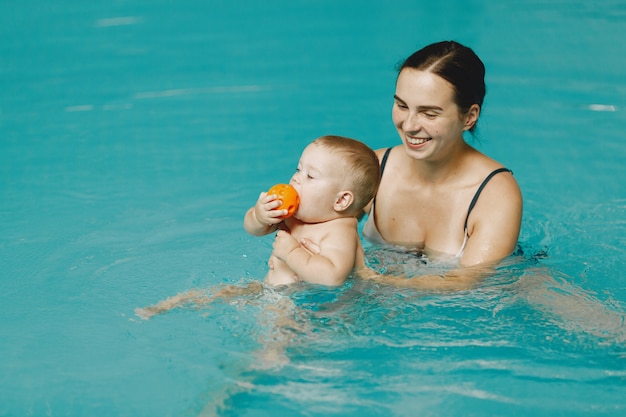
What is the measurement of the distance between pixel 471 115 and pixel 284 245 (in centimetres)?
101

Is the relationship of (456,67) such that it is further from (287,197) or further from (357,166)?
(287,197)

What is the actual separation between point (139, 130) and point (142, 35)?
8.42ft

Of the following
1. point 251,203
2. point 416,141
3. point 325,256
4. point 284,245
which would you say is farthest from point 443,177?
point 251,203

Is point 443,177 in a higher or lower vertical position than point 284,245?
higher

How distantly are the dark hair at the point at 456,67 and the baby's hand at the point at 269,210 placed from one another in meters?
0.82

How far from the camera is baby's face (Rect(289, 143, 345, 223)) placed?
11.8 feet

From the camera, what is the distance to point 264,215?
3.61 metres

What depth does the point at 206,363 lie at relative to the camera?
142 inches

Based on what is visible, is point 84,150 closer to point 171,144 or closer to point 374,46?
point 171,144

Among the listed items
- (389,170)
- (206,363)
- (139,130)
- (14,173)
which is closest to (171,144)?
(139,130)

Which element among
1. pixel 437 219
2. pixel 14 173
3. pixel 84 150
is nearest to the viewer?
pixel 437 219

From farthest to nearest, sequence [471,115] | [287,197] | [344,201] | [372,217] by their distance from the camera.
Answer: [372,217]
[471,115]
[344,201]
[287,197]

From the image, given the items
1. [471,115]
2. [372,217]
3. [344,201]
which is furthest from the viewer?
Answer: [372,217]

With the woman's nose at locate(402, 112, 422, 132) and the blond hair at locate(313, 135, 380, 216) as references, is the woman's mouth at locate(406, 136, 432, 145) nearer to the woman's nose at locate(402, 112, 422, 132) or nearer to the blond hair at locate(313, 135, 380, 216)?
the woman's nose at locate(402, 112, 422, 132)
